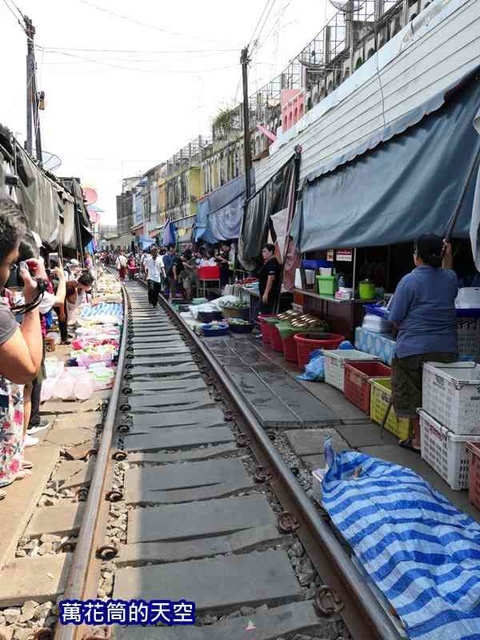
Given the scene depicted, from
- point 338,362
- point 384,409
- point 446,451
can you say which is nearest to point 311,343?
point 338,362

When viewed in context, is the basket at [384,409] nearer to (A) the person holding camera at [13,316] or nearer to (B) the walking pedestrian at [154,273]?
(A) the person holding camera at [13,316]

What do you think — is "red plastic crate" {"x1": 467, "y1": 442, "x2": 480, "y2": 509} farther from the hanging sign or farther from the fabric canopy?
the fabric canopy

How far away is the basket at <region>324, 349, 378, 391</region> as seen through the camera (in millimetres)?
6643

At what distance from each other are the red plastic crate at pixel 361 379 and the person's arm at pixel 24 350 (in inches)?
165

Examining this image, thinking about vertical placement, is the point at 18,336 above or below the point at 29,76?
below

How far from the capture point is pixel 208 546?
3348 millimetres

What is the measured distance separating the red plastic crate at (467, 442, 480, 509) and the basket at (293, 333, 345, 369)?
13.6 ft

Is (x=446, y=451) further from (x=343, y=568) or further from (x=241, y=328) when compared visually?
(x=241, y=328)

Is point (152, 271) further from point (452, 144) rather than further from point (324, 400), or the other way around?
point (452, 144)

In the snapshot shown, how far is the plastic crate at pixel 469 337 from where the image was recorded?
5.56 m

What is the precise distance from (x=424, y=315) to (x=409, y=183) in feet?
5.48

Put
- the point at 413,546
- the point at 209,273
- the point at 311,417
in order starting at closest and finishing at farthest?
the point at 413,546
the point at 311,417
the point at 209,273

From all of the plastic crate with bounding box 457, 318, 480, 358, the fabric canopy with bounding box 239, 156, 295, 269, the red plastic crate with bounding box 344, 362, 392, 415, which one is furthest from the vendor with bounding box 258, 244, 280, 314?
the plastic crate with bounding box 457, 318, 480, 358

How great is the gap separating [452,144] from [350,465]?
9.55ft
